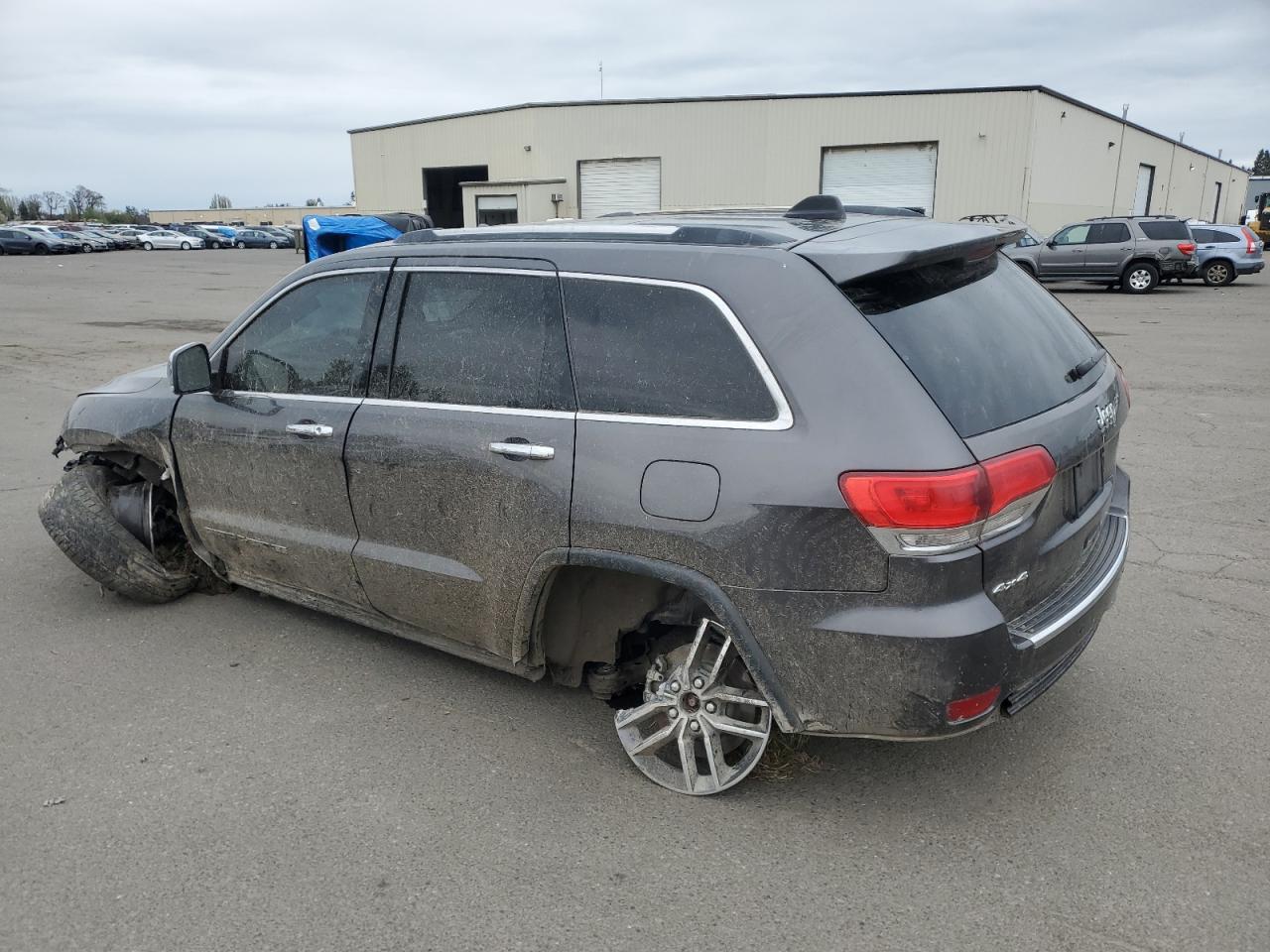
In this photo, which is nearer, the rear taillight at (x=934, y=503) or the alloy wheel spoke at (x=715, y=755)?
the rear taillight at (x=934, y=503)

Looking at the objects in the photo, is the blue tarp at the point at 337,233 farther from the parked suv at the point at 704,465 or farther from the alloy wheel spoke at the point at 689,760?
the alloy wheel spoke at the point at 689,760

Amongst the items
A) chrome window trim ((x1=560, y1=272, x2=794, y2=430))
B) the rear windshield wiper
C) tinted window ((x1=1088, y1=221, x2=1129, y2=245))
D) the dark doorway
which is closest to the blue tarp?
chrome window trim ((x1=560, y1=272, x2=794, y2=430))

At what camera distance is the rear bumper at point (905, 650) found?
8.87 ft

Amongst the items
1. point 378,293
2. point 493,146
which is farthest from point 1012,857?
point 493,146

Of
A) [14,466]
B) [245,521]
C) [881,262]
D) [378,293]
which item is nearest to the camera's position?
[881,262]

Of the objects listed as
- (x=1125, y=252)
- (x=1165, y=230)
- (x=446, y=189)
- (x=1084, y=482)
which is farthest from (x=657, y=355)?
(x=446, y=189)

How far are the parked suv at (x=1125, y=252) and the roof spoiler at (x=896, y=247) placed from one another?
22.0 m

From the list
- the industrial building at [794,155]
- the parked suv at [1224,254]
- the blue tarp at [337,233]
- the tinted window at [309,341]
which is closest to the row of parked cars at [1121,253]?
the parked suv at [1224,254]

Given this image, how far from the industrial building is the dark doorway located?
14 cm

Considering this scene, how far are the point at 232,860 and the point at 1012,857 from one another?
2.30 meters

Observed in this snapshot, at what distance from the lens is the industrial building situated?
105 feet

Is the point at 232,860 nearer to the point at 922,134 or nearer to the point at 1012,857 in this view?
the point at 1012,857

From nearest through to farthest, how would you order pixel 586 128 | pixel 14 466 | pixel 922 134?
pixel 14 466 → pixel 922 134 → pixel 586 128

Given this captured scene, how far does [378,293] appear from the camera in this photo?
3.86 meters
